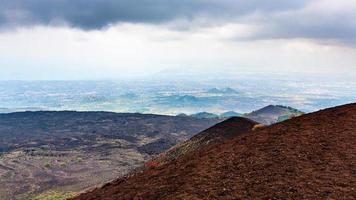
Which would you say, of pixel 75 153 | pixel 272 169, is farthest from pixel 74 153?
pixel 272 169

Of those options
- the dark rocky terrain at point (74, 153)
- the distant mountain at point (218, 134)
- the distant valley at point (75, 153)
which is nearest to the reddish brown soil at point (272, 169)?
the distant mountain at point (218, 134)

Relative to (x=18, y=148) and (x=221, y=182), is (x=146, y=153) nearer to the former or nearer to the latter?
(x=18, y=148)

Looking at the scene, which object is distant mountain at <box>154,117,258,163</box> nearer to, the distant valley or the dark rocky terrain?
the distant valley

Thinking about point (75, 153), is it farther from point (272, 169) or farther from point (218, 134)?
point (272, 169)

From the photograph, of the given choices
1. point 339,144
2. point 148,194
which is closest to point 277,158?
point 339,144

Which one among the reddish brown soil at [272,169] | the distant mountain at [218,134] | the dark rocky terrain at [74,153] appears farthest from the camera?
the dark rocky terrain at [74,153]

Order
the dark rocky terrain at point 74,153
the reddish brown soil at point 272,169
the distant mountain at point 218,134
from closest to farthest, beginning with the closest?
the reddish brown soil at point 272,169 < the distant mountain at point 218,134 < the dark rocky terrain at point 74,153

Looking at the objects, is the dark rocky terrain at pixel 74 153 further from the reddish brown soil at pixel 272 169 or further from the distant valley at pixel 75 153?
the reddish brown soil at pixel 272 169
